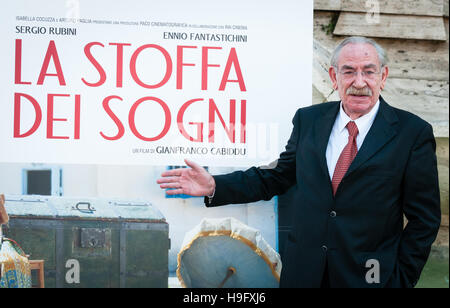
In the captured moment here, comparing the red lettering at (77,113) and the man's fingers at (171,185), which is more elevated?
the red lettering at (77,113)

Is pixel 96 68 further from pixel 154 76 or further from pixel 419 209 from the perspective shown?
pixel 419 209

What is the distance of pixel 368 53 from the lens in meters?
2.42

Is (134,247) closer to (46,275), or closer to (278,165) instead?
(46,275)

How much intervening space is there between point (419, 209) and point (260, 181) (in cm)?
70

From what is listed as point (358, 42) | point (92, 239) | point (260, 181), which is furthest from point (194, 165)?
point (358, 42)

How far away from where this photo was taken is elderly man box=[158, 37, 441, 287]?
232 centimetres

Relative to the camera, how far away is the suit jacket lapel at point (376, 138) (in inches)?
91.8

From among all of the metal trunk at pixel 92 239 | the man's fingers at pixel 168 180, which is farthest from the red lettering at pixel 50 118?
the man's fingers at pixel 168 180

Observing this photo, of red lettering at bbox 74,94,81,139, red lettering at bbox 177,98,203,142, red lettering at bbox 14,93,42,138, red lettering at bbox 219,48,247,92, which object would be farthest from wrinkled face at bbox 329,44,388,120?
red lettering at bbox 14,93,42,138

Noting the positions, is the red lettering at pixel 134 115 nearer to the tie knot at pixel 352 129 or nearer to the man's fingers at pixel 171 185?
the man's fingers at pixel 171 185

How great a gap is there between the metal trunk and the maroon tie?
0.80 metres

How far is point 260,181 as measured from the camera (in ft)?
8.29

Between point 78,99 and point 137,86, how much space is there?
0.27 m

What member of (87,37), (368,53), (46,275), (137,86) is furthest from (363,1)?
(46,275)
